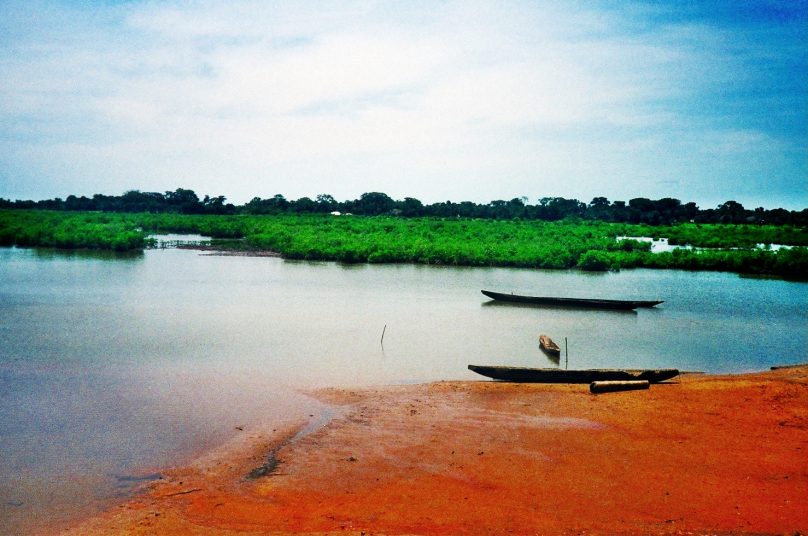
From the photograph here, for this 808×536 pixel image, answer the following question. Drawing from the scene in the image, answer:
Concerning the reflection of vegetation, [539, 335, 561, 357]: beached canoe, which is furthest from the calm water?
the reflection of vegetation

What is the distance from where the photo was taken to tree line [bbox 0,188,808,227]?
91438mm

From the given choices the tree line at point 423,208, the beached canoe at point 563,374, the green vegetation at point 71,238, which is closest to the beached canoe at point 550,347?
the beached canoe at point 563,374

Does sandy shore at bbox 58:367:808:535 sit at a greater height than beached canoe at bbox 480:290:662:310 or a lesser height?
lesser

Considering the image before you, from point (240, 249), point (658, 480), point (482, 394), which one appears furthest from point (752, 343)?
point (240, 249)

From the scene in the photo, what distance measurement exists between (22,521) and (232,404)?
15.5 feet

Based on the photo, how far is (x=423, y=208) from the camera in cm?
9731

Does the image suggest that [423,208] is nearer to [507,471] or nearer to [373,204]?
[373,204]

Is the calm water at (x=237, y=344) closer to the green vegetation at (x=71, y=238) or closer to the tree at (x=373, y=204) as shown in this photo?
the green vegetation at (x=71, y=238)

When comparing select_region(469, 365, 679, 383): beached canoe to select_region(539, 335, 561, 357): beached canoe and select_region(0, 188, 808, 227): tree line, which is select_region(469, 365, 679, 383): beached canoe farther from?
select_region(0, 188, 808, 227): tree line

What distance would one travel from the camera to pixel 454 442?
9.75m

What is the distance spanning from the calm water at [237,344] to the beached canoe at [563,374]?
1189mm

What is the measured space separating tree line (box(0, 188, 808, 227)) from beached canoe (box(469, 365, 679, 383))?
80.5 meters

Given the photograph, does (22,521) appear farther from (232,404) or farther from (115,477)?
(232,404)

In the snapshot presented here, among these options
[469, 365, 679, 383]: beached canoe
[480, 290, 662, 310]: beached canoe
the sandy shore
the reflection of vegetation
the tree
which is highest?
the tree
